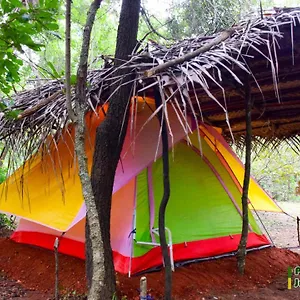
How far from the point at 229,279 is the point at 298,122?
2.34 meters

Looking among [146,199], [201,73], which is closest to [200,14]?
[146,199]

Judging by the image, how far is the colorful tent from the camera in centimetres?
297

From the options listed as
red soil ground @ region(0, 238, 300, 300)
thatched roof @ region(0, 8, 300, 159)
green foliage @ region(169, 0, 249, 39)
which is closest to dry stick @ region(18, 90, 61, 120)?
thatched roof @ region(0, 8, 300, 159)

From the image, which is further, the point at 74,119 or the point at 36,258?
the point at 36,258

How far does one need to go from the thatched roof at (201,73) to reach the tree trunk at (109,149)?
6.0 inches

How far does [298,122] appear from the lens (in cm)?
440

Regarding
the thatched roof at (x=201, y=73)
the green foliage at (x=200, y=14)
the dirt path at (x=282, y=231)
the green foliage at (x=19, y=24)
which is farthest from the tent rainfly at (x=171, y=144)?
the green foliage at (x=200, y=14)

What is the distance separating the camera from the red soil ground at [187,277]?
107 inches

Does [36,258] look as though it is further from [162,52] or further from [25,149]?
[162,52]

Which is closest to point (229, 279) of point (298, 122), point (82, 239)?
point (82, 239)

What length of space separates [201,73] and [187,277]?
1735 millimetres

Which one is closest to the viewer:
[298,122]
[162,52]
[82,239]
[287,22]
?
[287,22]

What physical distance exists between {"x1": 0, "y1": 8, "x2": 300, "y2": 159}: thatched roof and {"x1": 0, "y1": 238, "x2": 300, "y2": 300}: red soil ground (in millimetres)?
1135

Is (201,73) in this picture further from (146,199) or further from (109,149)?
(146,199)
